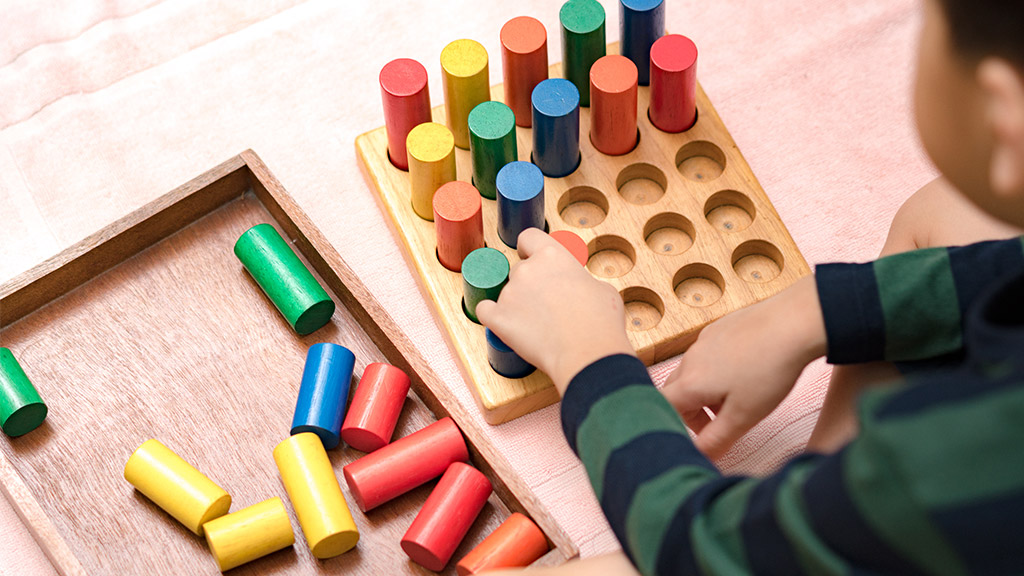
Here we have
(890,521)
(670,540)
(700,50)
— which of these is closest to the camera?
(890,521)

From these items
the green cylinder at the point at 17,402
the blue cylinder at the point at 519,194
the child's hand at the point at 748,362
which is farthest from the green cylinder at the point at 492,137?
the green cylinder at the point at 17,402

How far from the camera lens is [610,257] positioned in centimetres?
91

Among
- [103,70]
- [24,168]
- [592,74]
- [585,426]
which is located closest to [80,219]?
[24,168]

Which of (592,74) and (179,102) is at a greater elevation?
(179,102)

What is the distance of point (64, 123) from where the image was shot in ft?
3.39

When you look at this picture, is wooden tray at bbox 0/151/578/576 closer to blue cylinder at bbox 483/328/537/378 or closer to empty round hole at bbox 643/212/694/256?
blue cylinder at bbox 483/328/537/378

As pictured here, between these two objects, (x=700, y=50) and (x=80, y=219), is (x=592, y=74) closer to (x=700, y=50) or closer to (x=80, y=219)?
(x=700, y=50)

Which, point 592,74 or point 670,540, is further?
point 592,74

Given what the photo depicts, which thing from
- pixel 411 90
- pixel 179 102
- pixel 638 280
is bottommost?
pixel 638 280

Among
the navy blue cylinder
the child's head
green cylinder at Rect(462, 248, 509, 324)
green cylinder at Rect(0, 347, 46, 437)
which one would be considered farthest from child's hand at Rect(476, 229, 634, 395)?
green cylinder at Rect(0, 347, 46, 437)

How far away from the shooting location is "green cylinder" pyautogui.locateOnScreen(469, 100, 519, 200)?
846 millimetres

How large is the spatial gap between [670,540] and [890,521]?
131 millimetres

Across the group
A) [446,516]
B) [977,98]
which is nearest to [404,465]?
[446,516]

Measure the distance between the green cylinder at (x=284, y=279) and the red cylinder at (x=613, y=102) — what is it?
29 cm
